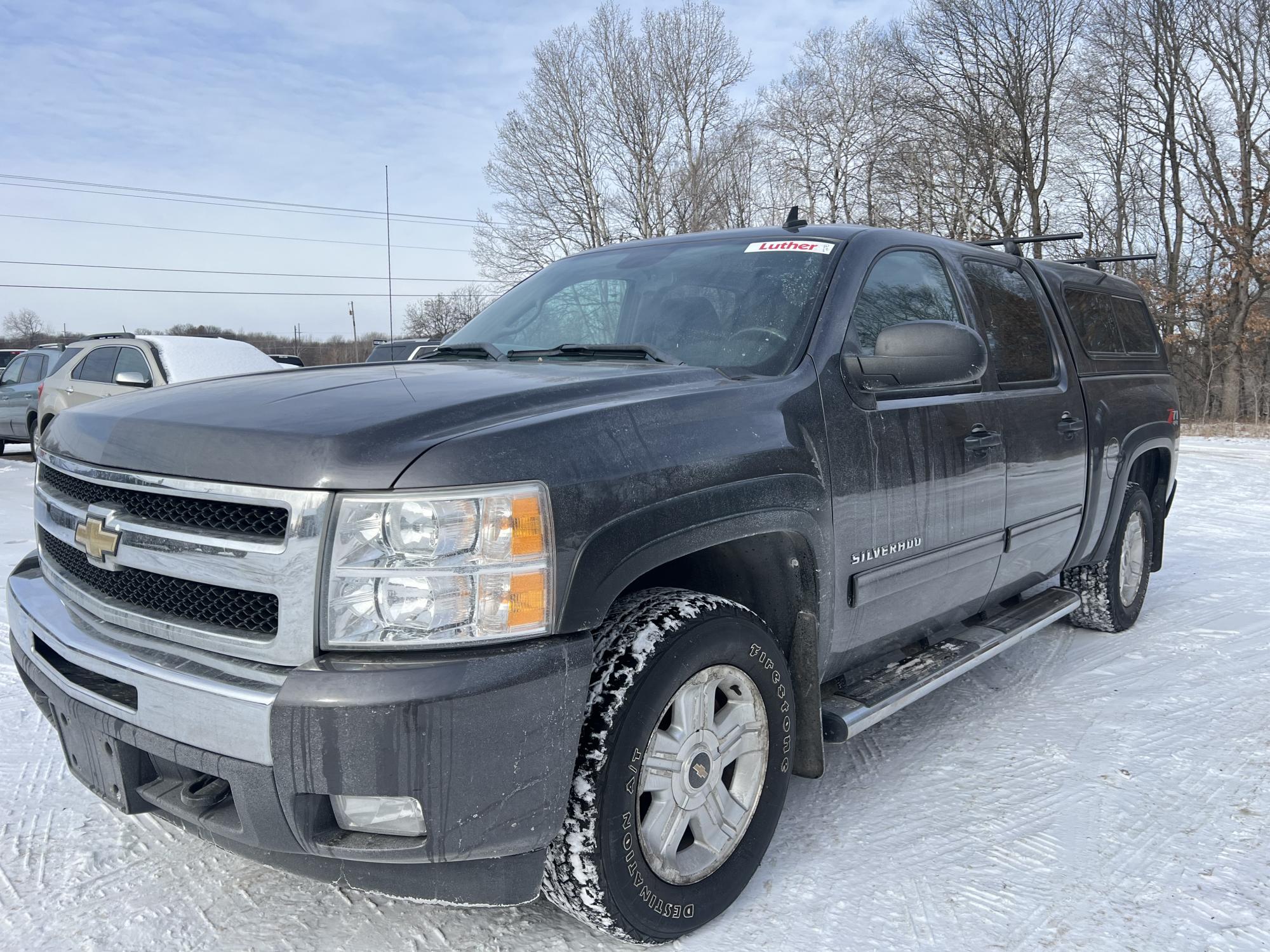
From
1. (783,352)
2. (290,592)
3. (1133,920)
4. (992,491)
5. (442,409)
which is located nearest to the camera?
(290,592)

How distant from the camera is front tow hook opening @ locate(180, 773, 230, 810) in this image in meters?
2.04

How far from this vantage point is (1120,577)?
499cm

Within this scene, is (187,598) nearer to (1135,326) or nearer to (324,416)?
(324,416)

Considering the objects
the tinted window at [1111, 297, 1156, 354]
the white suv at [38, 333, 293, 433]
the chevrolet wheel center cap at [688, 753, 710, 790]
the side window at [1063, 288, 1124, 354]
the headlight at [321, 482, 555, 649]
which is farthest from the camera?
the white suv at [38, 333, 293, 433]

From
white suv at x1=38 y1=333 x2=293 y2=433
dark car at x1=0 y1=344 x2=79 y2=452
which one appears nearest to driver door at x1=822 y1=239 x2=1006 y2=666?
white suv at x1=38 y1=333 x2=293 y2=433

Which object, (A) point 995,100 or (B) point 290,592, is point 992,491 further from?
(A) point 995,100

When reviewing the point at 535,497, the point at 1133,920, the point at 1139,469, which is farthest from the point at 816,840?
the point at 1139,469

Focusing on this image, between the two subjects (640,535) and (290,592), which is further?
(640,535)

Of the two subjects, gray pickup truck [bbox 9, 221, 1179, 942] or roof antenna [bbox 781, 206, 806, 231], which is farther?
roof antenna [bbox 781, 206, 806, 231]

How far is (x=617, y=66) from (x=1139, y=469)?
34765mm

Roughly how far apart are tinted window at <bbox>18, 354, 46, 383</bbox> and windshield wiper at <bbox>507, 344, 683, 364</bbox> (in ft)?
51.7

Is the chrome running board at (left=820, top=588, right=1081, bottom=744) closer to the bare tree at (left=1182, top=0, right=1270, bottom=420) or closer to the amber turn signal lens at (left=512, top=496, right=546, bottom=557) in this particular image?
the amber turn signal lens at (left=512, top=496, right=546, bottom=557)

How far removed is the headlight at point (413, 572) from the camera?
187 centimetres

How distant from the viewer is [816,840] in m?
2.85
